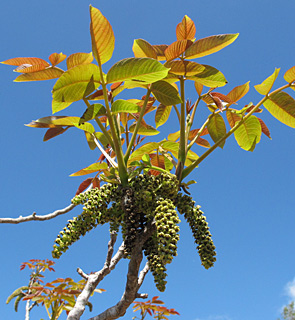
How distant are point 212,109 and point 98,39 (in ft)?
3.43

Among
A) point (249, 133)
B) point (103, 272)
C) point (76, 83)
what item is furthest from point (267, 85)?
point (103, 272)

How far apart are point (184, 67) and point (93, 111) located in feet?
1.89

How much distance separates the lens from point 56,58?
1876mm

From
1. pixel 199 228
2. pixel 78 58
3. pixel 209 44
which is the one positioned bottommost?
pixel 199 228

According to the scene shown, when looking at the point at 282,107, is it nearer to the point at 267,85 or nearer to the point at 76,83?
the point at 267,85

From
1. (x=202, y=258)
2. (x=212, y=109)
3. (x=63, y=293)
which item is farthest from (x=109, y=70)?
(x=63, y=293)

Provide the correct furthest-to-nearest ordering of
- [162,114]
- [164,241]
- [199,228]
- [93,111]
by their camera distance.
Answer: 1. [162,114]
2. [199,228]
3. [93,111]
4. [164,241]

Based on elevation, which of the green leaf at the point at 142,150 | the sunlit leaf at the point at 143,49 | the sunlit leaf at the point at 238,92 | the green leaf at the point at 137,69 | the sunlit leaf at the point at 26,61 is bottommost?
the green leaf at the point at 137,69

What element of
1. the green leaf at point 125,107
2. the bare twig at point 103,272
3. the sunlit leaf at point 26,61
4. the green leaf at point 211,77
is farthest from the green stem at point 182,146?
the bare twig at point 103,272

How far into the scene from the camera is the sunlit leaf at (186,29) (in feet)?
6.24

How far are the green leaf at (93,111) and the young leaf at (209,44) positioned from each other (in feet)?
1.90

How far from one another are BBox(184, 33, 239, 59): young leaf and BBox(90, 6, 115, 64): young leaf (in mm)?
445

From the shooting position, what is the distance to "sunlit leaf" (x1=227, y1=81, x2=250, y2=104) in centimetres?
228

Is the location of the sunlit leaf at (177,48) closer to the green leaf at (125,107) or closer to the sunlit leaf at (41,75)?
the green leaf at (125,107)
